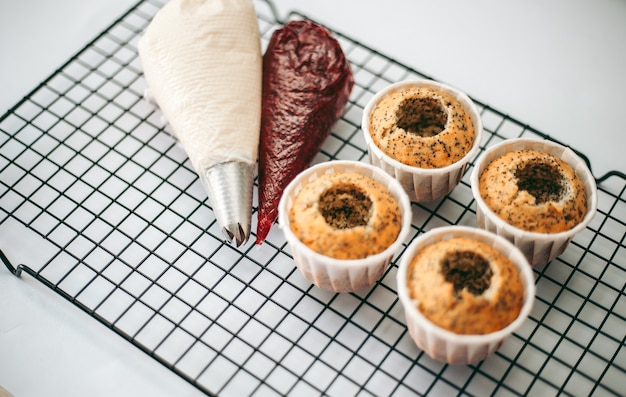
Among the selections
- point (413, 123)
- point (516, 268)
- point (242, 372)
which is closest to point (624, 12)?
point (413, 123)

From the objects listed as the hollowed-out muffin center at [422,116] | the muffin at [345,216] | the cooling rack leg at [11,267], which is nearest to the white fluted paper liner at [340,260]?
the muffin at [345,216]

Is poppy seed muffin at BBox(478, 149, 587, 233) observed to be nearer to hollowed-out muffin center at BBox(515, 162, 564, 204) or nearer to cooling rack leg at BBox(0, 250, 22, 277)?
hollowed-out muffin center at BBox(515, 162, 564, 204)

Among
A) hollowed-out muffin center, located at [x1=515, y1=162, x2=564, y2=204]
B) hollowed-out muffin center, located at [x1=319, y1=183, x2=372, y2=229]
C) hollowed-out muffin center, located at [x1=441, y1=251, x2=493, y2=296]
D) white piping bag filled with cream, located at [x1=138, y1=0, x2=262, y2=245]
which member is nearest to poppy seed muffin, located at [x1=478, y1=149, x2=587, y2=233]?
hollowed-out muffin center, located at [x1=515, y1=162, x2=564, y2=204]

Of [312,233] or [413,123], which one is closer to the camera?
[312,233]

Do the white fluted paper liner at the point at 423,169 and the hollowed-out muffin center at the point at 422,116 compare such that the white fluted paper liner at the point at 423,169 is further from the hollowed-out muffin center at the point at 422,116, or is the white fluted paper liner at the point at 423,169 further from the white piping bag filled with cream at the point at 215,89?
the white piping bag filled with cream at the point at 215,89

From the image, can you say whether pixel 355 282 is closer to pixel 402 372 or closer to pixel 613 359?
pixel 402 372

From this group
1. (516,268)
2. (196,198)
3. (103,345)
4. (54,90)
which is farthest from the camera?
(54,90)
